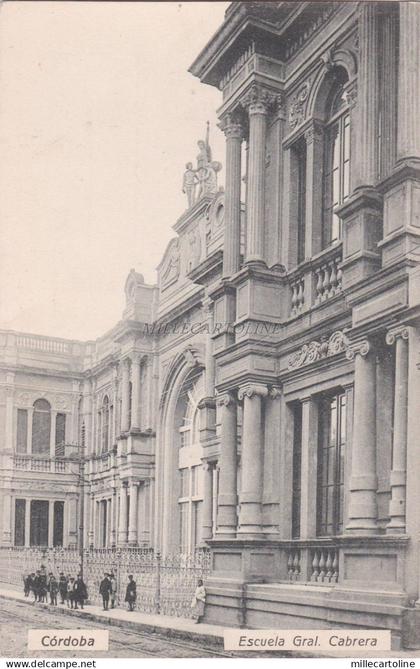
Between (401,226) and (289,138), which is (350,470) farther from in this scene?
(289,138)

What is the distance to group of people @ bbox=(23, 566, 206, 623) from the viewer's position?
1703cm

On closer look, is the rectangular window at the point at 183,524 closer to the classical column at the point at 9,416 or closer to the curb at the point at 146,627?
Result: the curb at the point at 146,627

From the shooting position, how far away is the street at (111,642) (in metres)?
11.8

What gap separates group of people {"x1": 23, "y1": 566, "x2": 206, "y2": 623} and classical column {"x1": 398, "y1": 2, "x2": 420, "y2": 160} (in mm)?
8123

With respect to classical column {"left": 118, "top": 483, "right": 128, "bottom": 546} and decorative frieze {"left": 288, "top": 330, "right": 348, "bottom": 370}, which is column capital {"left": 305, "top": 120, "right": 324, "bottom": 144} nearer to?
decorative frieze {"left": 288, "top": 330, "right": 348, "bottom": 370}

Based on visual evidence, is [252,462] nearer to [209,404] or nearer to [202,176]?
[209,404]

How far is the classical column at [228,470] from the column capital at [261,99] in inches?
190

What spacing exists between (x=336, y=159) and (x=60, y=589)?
15099 millimetres

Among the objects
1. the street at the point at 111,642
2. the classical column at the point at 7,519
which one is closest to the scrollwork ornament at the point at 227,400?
the street at the point at 111,642

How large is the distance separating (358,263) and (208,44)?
20.6ft

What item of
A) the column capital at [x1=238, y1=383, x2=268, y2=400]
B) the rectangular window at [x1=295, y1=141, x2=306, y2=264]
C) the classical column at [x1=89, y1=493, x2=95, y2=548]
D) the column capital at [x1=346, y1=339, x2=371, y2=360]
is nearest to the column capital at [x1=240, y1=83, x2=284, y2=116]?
the rectangular window at [x1=295, y1=141, x2=306, y2=264]

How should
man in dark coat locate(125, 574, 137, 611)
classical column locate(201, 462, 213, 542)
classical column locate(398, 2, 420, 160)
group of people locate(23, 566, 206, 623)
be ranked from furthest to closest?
classical column locate(201, 462, 213, 542) → man in dark coat locate(125, 574, 137, 611) → group of people locate(23, 566, 206, 623) → classical column locate(398, 2, 420, 160)

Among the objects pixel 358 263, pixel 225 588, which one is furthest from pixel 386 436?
pixel 225 588

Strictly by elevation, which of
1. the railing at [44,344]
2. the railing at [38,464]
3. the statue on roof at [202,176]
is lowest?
the railing at [38,464]
